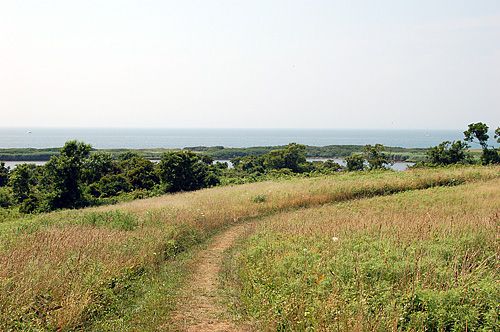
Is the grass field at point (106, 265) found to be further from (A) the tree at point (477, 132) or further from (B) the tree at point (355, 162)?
(B) the tree at point (355, 162)

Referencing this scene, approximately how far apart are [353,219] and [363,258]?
4.98m

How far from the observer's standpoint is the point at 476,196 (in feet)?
56.4

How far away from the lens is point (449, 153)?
4641 centimetres

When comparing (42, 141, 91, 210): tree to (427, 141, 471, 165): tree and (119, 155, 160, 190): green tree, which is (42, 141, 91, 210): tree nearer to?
(119, 155, 160, 190): green tree

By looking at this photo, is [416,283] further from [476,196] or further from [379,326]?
[476,196]

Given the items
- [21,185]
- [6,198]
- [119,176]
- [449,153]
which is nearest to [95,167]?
[119,176]

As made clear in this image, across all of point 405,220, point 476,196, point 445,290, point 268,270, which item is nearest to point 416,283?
point 445,290

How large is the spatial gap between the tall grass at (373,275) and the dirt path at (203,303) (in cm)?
42

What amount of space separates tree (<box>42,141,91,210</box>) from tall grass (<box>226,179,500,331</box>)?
3200cm

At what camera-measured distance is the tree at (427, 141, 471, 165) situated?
151 ft

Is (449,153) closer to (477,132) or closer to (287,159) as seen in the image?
(477,132)

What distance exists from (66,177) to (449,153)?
145 feet

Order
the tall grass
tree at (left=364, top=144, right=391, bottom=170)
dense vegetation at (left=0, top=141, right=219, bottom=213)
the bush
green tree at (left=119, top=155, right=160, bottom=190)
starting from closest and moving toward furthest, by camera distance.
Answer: the tall grass
dense vegetation at (left=0, top=141, right=219, bottom=213)
the bush
green tree at (left=119, top=155, right=160, bottom=190)
tree at (left=364, top=144, right=391, bottom=170)

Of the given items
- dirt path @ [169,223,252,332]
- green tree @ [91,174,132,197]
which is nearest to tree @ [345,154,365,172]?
green tree @ [91,174,132,197]
